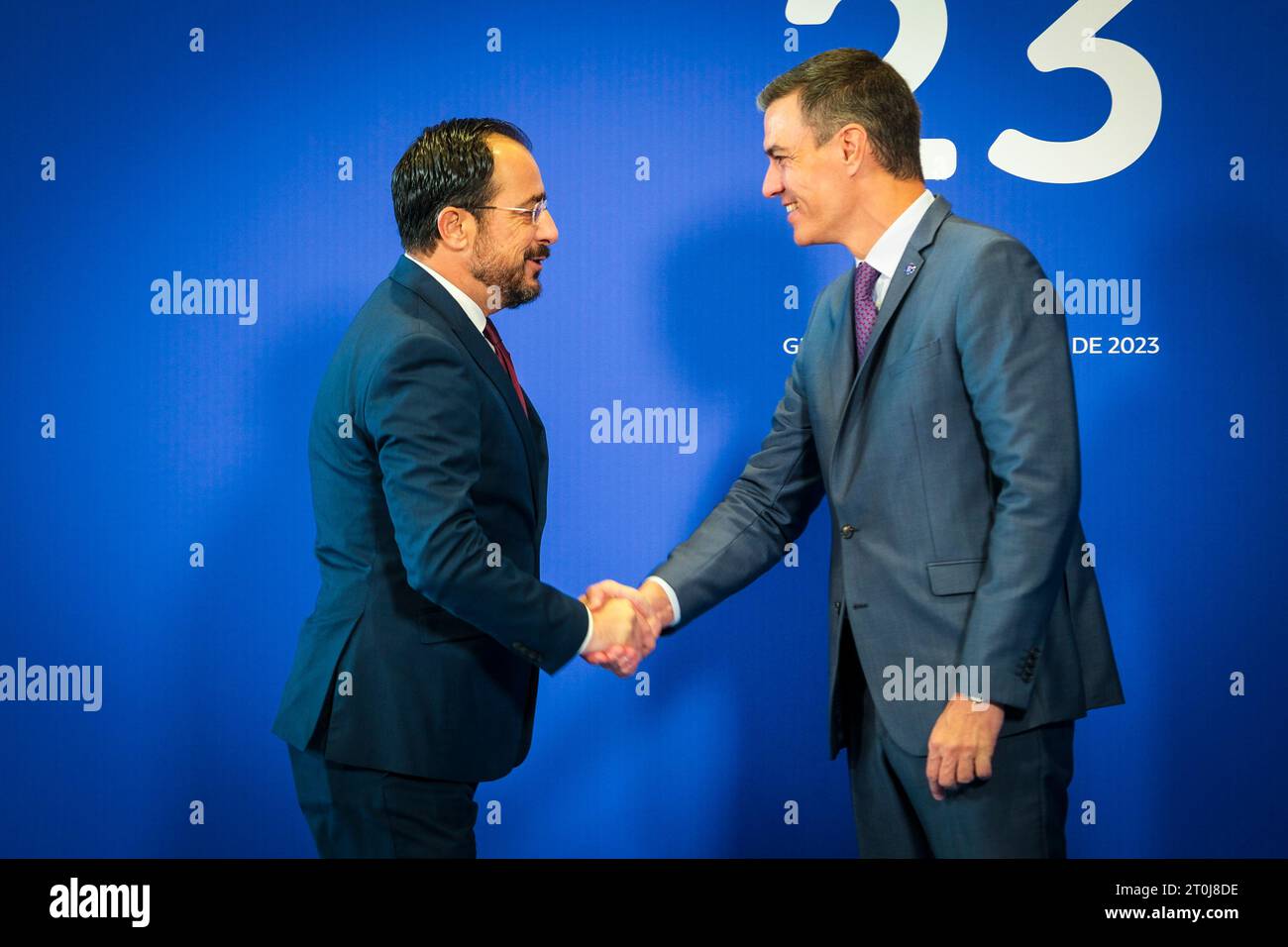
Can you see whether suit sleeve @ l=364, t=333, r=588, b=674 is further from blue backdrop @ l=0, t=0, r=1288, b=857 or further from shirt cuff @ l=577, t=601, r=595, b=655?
blue backdrop @ l=0, t=0, r=1288, b=857

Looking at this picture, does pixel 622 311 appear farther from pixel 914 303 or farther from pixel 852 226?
pixel 914 303

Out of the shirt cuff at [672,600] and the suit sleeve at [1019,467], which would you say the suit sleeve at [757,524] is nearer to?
the shirt cuff at [672,600]

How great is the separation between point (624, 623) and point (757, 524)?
→ 15.2 inches

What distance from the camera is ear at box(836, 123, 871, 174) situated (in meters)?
2.48

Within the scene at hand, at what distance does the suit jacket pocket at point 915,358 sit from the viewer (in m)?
2.24

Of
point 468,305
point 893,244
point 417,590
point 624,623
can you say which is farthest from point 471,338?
point 893,244

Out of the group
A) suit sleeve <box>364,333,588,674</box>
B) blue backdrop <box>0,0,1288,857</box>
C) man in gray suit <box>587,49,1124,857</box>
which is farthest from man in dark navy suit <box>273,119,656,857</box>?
blue backdrop <box>0,0,1288,857</box>

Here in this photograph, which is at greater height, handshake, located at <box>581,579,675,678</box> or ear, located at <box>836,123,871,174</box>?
ear, located at <box>836,123,871,174</box>

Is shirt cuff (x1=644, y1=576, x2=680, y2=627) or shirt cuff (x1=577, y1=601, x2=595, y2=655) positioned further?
shirt cuff (x1=644, y1=576, x2=680, y2=627)

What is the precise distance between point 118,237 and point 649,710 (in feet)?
6.61

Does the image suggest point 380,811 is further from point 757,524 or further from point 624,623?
point 757,524

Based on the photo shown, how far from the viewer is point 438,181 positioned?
2.54m

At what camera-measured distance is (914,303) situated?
231cm

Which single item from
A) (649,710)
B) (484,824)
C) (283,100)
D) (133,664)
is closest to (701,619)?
(649,710)
